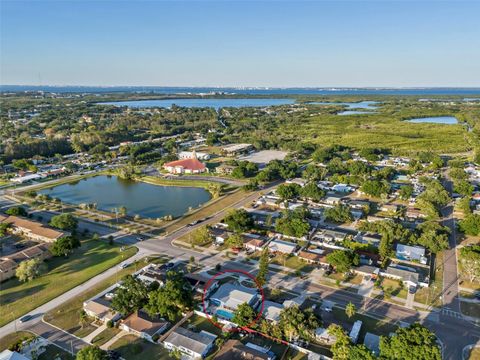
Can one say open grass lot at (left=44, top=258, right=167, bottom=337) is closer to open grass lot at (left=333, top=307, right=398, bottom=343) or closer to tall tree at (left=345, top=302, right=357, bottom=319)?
open grass lot at (left=333, top=307, right=398, bottom=343)

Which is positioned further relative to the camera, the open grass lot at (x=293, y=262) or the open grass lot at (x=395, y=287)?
the open grass lot at (x=293, y=262)

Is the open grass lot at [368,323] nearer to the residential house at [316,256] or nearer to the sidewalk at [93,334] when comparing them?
the residential house at [316,256]

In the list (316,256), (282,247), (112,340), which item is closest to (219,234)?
(282,247)

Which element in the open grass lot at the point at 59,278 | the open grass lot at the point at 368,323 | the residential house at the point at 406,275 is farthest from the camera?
the residential house at the point at 406,275

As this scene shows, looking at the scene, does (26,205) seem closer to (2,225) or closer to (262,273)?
(2,225)

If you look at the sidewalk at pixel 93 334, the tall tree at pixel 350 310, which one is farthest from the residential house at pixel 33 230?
the tall tree at pixel 350 310
